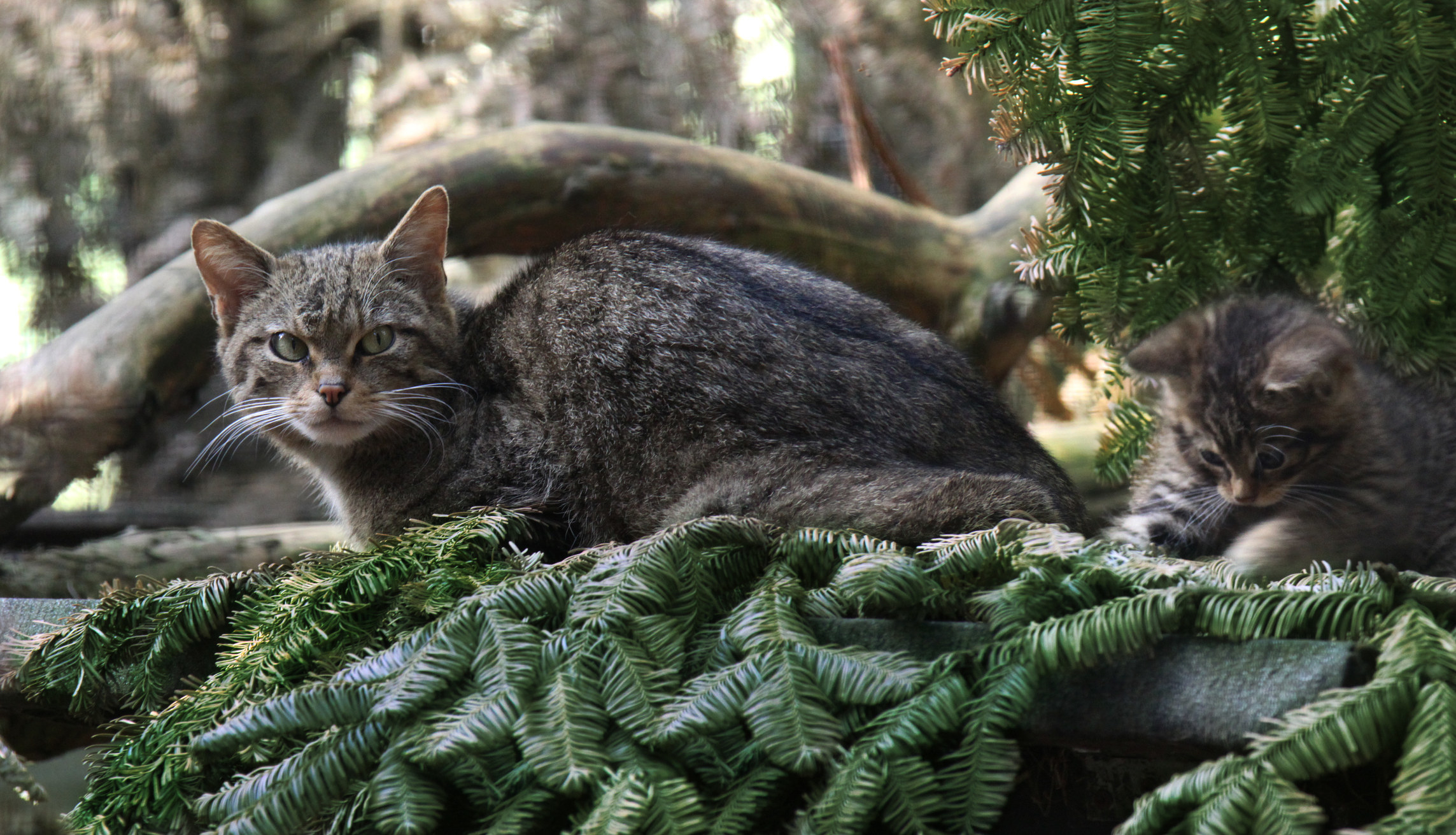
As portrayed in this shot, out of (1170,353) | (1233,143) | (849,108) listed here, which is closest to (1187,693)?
(1170,353)

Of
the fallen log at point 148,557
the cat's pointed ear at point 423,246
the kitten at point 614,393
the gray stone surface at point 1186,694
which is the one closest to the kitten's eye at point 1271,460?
the kitten at point 614,393

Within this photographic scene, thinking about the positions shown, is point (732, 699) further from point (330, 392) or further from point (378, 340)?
point (378, 340)

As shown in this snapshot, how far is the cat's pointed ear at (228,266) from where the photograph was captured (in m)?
2.37

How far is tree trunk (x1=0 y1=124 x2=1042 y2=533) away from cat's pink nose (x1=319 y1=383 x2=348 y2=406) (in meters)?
0.81

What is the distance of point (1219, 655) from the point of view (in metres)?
1.19

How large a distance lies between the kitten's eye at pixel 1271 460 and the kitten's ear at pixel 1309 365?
122 mm

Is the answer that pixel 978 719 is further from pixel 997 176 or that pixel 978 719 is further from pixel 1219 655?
pixel 997 176

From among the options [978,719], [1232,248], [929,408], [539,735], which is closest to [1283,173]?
[1232,248]

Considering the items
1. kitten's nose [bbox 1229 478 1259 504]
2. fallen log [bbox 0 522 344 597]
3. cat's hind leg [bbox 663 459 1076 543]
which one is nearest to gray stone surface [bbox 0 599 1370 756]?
cat's hind leg [bbox 663 459 1076 543]

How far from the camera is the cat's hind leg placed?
1.74m

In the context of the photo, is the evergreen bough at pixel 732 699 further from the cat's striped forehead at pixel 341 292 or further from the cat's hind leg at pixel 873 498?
the cat's striped forehead at pixel 341 292

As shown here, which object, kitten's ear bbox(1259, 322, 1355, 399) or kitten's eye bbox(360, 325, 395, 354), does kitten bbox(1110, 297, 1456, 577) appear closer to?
kitten's ear bbox(1259, 322, 1355, 399)

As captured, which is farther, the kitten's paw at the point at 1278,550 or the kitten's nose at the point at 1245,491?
the kitten's nose at the point at 1245,491

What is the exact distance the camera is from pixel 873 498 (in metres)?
1.80
